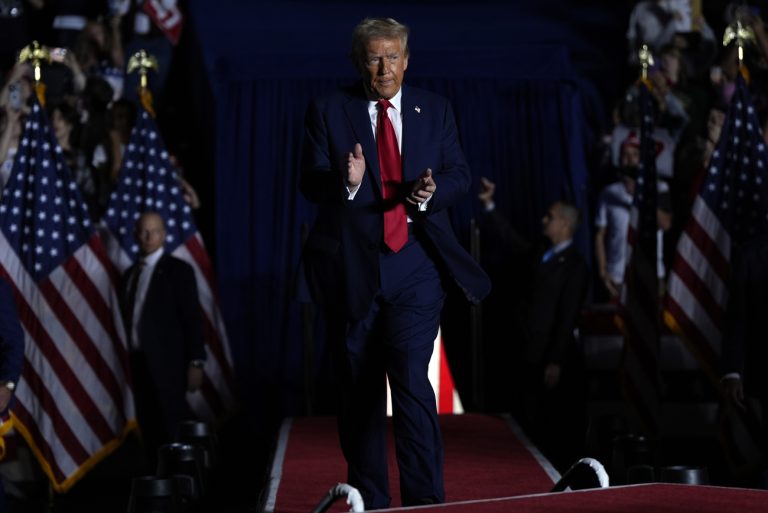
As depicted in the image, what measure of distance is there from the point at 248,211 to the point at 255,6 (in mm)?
1867

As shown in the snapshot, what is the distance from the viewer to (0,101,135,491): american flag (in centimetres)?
952

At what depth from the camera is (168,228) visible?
10555mm

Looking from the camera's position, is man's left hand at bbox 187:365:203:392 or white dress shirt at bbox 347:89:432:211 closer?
white dress shirt at bbox 347:89:432:211

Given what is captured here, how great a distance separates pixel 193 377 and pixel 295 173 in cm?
220

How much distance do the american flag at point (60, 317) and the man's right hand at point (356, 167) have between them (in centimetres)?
504

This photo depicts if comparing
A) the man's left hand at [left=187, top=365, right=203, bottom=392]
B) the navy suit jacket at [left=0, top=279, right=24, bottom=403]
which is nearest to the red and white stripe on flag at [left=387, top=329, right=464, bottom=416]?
the man's left hand at [left=187, top=365, right=203, bottom=392]

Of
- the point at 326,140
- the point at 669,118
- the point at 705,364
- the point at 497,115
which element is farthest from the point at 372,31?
the point at 669,118

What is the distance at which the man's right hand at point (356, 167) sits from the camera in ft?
16.3

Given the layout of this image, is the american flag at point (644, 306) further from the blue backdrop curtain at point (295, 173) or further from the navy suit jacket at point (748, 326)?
the navy suit jacket at point (748, 326)

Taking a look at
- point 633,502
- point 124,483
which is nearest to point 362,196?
point 633,502

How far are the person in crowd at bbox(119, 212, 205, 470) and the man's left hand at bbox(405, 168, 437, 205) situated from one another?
4.75 m

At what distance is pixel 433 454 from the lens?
518 cm

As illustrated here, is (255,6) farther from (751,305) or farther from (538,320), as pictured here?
(751,305)

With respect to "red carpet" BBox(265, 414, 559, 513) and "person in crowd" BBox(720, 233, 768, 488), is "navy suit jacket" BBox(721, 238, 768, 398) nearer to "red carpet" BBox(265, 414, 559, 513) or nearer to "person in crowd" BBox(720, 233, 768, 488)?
"person in crowd" BBox(720, 233, 768, 488)
